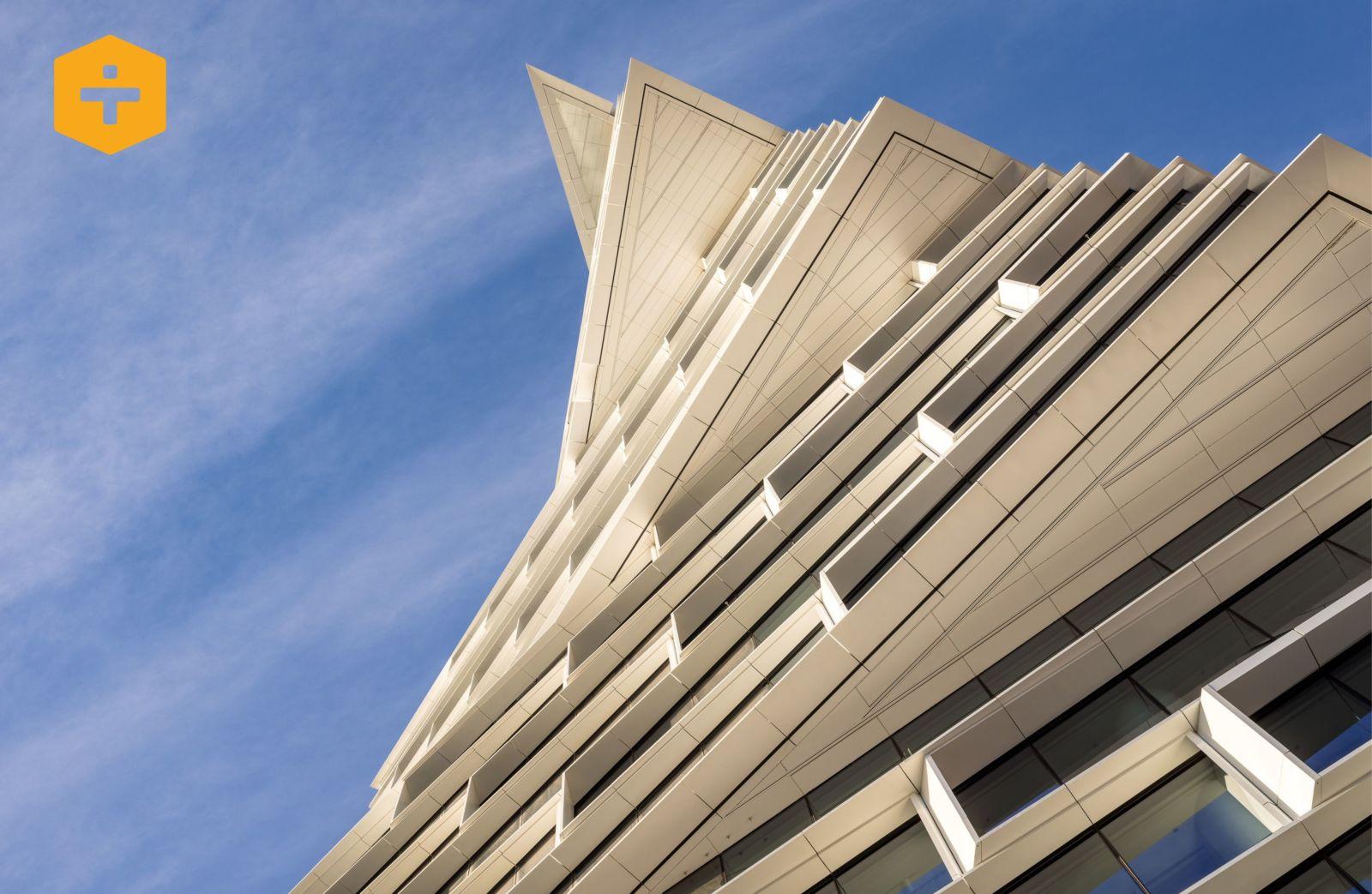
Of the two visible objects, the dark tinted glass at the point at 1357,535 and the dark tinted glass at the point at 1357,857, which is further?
the dark tinted glass at the point at 1357,535

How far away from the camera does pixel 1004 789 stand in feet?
40.4

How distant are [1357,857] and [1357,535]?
14.8 ft

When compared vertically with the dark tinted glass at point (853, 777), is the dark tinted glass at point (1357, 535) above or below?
below

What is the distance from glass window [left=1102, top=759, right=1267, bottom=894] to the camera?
10.0m

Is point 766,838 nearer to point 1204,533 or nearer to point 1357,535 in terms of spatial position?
point 1204,533

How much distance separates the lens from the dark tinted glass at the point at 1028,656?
44.9 ft

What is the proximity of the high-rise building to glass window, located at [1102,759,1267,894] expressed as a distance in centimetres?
4

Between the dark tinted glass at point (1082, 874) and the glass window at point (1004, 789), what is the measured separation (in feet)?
2.35

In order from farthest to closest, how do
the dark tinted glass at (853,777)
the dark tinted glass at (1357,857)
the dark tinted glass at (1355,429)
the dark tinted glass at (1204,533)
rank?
the dark tinted glass at (853,777) → the dark tinted glass at (1204,533) → the dark tinted glass at (1355,429) → the dark tinted glass at (1357,857)

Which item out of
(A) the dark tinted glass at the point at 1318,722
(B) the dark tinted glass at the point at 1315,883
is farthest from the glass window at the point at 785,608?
(B) the dark tinted glass at the point at 1315,883

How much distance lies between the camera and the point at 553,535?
3281 centimetres

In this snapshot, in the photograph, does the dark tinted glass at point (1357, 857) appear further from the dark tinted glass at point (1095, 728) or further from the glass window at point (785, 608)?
the glass window at point (785, 608)

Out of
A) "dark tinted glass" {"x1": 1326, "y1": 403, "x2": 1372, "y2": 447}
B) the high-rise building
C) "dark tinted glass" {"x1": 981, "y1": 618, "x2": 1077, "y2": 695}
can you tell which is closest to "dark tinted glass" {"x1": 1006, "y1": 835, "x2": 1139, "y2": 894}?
the high-rise building

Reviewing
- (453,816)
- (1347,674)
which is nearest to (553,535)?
(453,816)
